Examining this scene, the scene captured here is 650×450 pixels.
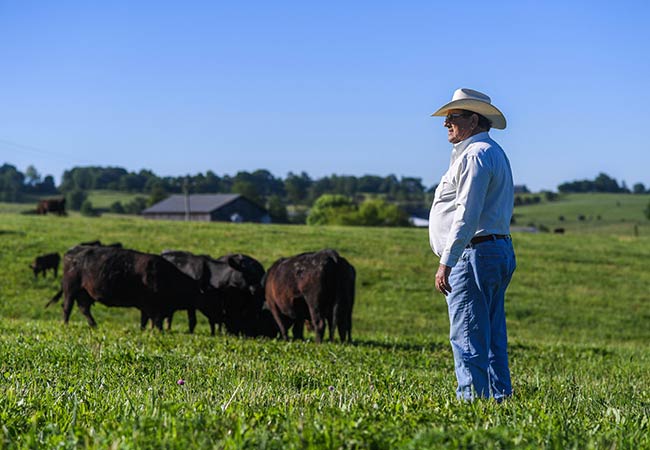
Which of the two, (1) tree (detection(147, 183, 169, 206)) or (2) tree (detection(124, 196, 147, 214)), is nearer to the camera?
(1) tree (detection(147, 183, 169, 206))

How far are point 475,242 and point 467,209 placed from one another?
0.35 meters

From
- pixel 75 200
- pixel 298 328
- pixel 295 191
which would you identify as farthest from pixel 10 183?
pixel 298 328

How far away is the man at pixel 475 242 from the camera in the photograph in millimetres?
6504

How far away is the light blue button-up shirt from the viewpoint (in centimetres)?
646

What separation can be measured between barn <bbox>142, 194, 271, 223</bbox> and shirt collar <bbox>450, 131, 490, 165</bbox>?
289 feet

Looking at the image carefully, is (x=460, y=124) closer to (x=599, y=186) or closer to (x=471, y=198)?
(x=471, y=198)

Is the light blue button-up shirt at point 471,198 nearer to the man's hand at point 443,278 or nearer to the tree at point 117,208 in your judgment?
the man's hand at point 443,278

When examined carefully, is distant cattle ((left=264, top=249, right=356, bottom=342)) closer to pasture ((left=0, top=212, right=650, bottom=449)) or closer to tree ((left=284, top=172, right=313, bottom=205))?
pasture ((left=0, top=212, right=650, bottom=449))

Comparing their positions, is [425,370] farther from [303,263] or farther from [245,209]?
[245,209]

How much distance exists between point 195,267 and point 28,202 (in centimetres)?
10958

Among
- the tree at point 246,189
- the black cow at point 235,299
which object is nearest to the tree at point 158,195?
the tree at point 246,189

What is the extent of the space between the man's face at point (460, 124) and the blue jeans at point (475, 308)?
92 centimetres

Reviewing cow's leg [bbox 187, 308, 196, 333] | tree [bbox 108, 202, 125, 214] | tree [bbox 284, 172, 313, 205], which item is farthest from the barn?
cow's leg [bbox 187, 308, 196, 333]

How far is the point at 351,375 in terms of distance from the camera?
8.48 metres
